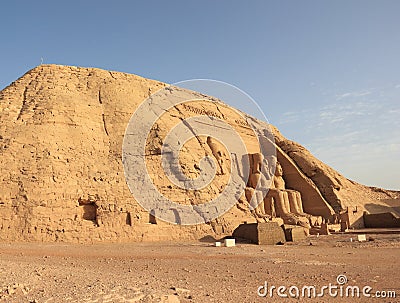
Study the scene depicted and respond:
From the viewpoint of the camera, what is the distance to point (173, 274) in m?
8.02

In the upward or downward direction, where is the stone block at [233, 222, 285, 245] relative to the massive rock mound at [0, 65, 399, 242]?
downward

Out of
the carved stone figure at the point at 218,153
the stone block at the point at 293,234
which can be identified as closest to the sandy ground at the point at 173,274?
the stone block at the point at 293,234

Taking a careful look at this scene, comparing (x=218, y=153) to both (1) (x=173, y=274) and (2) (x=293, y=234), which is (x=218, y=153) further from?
(1) (x=173, y=274)

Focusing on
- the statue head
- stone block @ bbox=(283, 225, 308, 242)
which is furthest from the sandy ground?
the statue head

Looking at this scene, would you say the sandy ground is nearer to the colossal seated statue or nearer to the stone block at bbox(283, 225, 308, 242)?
the stone block at bbox(283, 225, 308, 242)

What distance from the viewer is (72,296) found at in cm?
515

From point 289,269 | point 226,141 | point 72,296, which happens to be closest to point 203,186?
point 226,141

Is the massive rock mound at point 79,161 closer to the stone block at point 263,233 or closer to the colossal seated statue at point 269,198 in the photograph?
the stone block at point 263,233

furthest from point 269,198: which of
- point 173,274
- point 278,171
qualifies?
point 173,274

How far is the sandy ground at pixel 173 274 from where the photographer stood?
5504 mm

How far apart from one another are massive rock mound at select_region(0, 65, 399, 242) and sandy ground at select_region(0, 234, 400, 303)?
2824mm

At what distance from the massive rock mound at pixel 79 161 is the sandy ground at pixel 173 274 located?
9.27ft

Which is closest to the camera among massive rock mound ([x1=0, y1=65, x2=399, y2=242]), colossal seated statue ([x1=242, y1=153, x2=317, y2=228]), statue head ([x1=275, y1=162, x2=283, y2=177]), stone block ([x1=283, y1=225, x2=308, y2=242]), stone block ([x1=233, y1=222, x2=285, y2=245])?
massive rock mound ([x1=0, y1=65, x2=399, y2=242])

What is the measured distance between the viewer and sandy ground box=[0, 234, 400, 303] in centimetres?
550
